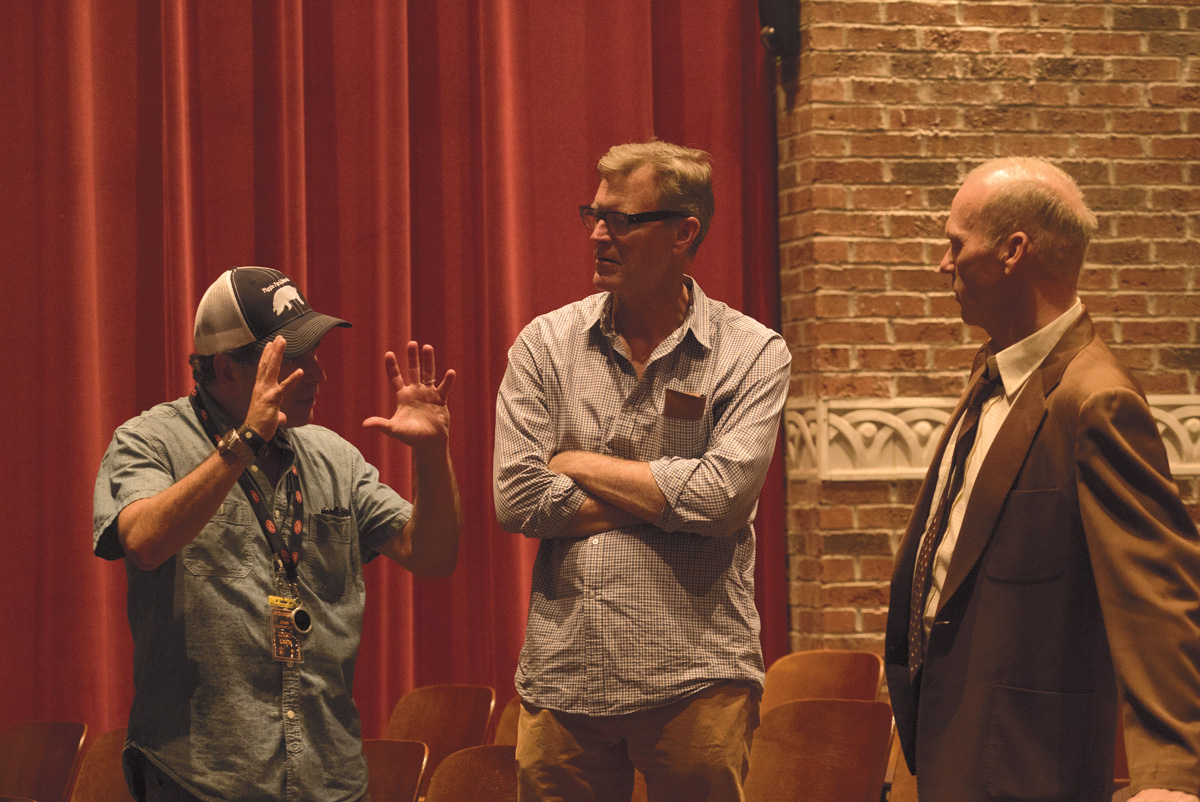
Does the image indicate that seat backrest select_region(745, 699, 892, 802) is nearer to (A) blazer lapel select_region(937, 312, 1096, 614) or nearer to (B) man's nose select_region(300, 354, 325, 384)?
(A) blazer lapel select_region(937, 312, 1096, 614)

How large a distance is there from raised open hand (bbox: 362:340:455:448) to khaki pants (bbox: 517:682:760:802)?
59 centimetres

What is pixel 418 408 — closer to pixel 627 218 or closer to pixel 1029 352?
pixel 627 218

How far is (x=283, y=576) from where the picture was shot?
6.89 feet

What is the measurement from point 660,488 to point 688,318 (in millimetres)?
423

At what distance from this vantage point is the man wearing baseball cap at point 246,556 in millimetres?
1976

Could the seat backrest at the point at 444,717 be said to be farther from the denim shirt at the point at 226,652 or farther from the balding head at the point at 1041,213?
the balding head at the point at 1041,213

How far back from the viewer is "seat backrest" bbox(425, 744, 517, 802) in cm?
273

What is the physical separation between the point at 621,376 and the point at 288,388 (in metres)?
0.72

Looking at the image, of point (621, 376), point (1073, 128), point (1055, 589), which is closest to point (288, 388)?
point (621, 376)

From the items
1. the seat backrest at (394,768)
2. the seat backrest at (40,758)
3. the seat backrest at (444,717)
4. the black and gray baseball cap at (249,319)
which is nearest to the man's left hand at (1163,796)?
the black and gray baseball cap at (249,319)

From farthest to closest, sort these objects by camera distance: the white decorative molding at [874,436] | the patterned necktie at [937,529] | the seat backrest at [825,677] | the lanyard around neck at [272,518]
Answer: the white decorative molding at [874,436] → the seat backrest at [825,677] → the lanyard around neck at [272,518] → the patterned necktie at [937,529]

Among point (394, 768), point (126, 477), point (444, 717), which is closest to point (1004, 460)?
point (126, 477)

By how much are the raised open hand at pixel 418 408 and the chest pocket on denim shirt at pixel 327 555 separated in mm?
200

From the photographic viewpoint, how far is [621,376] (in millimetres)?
2463
